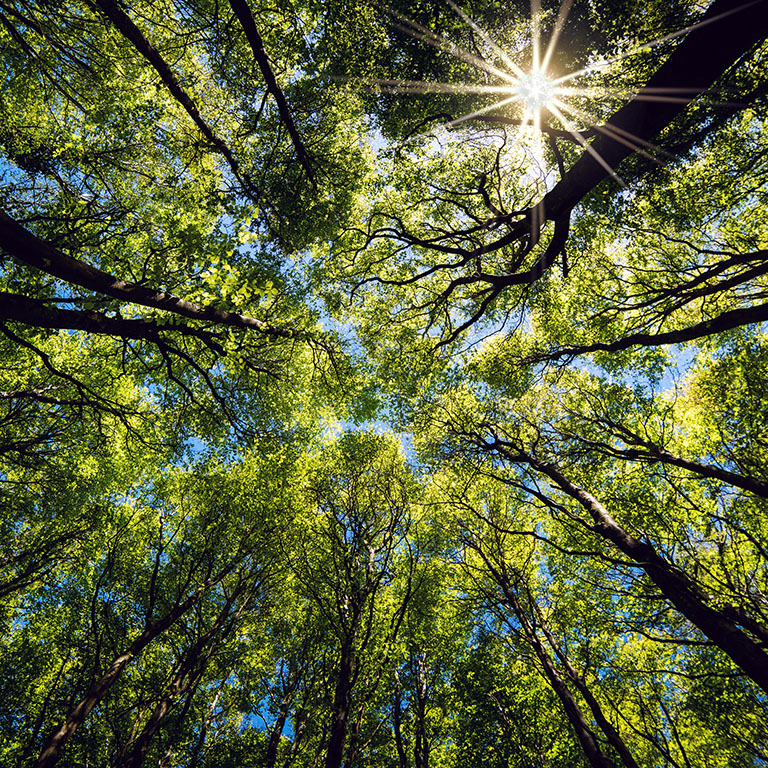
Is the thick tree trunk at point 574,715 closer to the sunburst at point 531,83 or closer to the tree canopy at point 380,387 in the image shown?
the tree canopy at point 380,387

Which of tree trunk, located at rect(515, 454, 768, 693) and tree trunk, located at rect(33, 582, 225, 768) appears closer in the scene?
tree trunk, located at rect(515, 454, 768, 693)

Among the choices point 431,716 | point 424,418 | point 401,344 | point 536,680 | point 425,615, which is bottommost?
point 431,716

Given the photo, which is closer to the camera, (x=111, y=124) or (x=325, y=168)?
(x=111, y=124)

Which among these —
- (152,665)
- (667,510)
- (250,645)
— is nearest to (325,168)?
(667,510)

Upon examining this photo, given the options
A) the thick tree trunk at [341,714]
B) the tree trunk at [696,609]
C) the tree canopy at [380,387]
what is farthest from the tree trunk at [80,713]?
the tree trunk at [696,609]

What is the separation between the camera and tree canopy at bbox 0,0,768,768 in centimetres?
703

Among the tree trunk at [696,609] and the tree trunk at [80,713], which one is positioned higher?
the tree trunk at [696,609]

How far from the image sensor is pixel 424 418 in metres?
12.8

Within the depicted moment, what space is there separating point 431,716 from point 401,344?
14.8 m

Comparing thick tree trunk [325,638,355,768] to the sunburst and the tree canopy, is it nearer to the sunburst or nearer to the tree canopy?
the tree canopy

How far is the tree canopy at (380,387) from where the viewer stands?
703 cm

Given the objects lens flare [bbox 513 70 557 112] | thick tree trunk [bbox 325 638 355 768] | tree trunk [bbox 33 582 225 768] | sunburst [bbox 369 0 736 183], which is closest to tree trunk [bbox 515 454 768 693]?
thick tree trunk [bbox 325 638 355 768]

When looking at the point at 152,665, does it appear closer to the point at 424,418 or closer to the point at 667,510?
the point at 424,418

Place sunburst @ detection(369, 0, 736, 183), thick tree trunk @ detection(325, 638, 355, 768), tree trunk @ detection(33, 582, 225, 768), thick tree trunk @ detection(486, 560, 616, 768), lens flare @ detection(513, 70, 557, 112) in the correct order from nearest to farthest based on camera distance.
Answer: thick tree trunk @ detection(325, 638, 355, 768)
tree trunk @ detection(33, 582, 225, 768)
thick tree trunk @ detection(486, 560, 616, 768)
sunburst @ detection(369, 0, 736, 183)
lens flare @ detection(513, 70, 557, 112)
